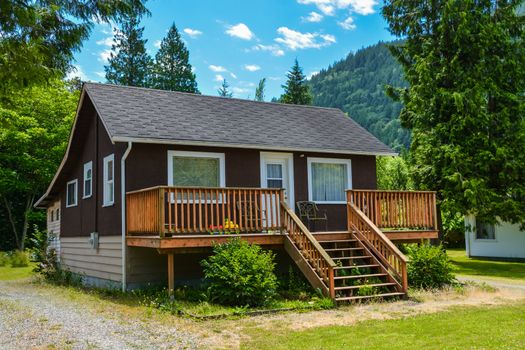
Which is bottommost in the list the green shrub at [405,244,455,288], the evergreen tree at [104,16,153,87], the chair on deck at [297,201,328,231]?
the green shrub at [405,244,455,288]

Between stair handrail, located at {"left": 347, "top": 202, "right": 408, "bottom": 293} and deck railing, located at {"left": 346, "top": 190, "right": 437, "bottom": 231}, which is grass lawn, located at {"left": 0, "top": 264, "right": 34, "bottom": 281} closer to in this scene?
stair handrail, located at {"left": 347, "top": 202, "right": 408, "bottom": 293}

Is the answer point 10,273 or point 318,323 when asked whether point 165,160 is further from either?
point 10,273

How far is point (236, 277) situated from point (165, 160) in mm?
3972

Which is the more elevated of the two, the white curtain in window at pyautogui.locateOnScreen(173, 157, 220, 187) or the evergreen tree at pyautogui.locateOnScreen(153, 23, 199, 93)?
the evergreen tree at pyautogui.locateOnScreen(153, 23, 199, 93)

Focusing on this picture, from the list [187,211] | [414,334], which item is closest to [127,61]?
[187,211]

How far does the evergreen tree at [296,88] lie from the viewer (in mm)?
42156

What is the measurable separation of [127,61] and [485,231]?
101 ft

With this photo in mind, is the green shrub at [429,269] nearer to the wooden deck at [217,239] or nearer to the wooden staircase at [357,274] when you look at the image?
the wooden deck at [217,239]

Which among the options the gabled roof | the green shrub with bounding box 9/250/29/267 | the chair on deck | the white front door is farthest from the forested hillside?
the white front door

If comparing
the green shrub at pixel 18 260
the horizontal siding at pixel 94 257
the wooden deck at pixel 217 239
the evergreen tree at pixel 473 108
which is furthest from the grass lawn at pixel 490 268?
the green shrub at pixel 18 260

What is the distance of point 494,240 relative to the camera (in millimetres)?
22625

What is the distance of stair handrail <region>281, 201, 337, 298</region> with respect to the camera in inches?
414

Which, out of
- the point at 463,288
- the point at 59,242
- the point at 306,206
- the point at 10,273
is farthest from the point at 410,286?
the point at 10,273

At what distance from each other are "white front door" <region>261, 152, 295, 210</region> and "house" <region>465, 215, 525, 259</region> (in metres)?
10.1
